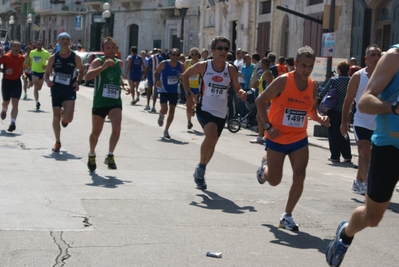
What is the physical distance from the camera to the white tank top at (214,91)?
10195mm

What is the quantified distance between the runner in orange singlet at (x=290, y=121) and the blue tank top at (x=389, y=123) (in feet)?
7.35

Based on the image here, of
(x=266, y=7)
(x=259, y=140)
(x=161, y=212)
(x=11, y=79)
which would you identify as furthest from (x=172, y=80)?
(x=266, y=7)

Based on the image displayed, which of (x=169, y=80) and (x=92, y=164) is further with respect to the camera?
(x=169, y=80)

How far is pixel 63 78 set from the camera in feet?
42.3

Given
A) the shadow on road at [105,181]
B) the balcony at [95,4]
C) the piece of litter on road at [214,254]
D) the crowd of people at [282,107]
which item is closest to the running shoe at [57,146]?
the crowd of people at [282,107]

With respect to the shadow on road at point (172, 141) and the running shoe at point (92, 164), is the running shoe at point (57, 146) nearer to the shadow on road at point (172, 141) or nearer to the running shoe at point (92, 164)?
the running shoe at point (92, 164)

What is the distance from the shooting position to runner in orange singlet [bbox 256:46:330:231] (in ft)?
25.5

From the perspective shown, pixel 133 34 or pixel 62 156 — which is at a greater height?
pixel 133 34

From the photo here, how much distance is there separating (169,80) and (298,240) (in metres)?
10.1

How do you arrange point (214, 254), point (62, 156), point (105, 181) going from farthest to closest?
point (62, 156) → point (105, 181) → point (214, 254)

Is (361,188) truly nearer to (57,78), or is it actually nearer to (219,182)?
A: (219,182)

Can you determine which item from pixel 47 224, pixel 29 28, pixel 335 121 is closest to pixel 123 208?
pixel 47 224

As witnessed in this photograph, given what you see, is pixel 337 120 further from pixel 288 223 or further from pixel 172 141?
pixel 288 223

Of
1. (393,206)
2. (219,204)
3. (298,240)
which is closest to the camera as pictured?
(298,240)
